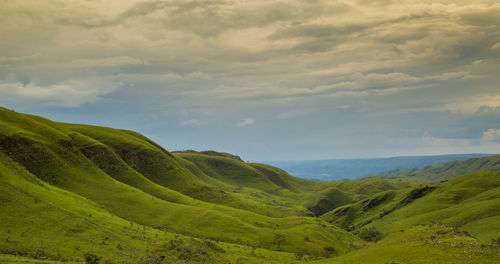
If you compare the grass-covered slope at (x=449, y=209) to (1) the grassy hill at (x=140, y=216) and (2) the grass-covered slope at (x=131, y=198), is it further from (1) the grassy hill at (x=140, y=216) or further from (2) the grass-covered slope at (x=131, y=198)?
(2) the grass-covered slope at (x=131, y=198)

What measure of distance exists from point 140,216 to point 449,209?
123 metres

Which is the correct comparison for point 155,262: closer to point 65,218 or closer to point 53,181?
point 65,218

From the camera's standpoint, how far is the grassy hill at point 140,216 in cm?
5184

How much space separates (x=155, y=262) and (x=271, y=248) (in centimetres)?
4325

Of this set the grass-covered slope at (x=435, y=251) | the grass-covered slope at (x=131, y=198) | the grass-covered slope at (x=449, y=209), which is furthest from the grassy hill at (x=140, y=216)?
the grass-covered slope at (x=449, y=209)

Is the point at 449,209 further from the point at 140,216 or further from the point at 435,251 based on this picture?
the point at 140,216

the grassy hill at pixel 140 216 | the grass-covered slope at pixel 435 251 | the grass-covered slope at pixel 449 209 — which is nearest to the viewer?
the grass-covered slope at pixel 435 251

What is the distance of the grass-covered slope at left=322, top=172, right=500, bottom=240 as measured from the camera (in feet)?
352

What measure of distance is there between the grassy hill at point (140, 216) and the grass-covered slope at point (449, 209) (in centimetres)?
71

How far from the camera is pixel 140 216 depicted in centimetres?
8531

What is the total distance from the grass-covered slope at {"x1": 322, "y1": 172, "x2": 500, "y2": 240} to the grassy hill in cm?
71

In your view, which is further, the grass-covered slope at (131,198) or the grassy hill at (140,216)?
the grass-covered slope at (131,198)

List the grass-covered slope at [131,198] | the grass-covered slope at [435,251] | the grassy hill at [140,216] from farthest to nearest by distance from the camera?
1. the grass-covered slope at [131,198]
2. the grassy hill at [140,216]
3. the grass-covered slope at [435,251]

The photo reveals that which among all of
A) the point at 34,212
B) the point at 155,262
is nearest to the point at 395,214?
the point at 155,262
